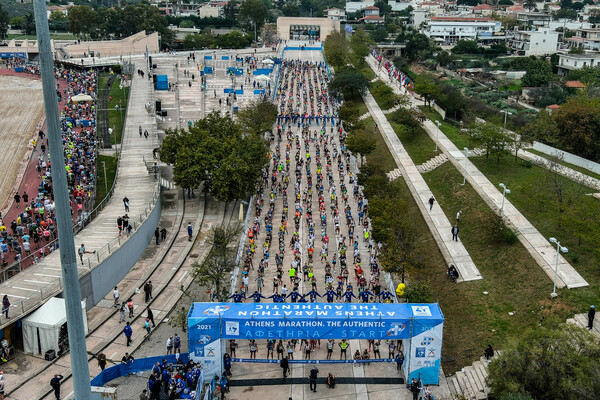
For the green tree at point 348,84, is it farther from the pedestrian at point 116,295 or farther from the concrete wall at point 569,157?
the pedestrian at point 116,295

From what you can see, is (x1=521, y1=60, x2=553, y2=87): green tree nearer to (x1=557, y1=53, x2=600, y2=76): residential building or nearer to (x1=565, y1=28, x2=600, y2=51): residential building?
(x1=557, y1=53, x2=600, y2=76): residential building

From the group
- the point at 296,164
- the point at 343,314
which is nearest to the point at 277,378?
the point at 343,314

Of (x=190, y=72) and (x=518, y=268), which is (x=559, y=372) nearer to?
(x=518, y=268)

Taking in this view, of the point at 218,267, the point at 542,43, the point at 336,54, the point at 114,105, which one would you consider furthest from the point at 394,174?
the point at 542,43

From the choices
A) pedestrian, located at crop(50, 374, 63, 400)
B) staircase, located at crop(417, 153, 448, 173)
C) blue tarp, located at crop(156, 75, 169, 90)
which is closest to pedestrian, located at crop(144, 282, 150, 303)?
pedestrian, located at crop(50, 374, 63, 400)

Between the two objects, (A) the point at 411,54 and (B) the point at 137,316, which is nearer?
(B) the point at 137,316
